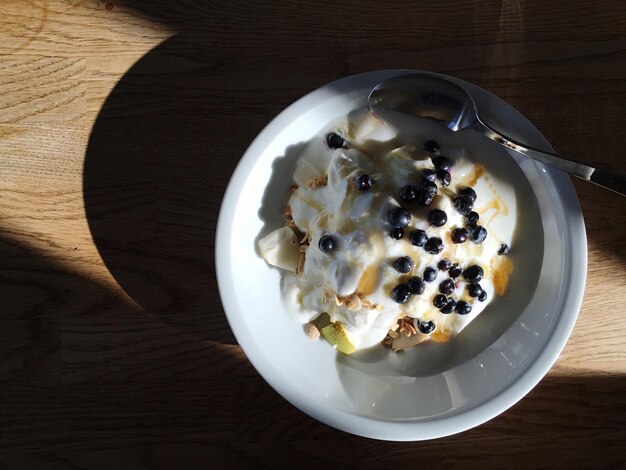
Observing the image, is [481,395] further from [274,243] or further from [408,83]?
[408,83]

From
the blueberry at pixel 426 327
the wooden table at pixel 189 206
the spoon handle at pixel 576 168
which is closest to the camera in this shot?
the spoon handle at pixel 576 168

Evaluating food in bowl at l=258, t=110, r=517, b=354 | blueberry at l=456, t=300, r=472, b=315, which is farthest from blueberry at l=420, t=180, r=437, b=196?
blueberry at l=456, t=300, r=472, b=315

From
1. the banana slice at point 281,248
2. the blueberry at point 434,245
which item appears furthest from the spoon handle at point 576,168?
the banana slice at point 281,248

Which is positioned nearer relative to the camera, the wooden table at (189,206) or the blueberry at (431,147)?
the blueberry at (431,147)

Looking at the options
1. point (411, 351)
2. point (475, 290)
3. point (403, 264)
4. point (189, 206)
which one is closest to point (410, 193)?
point (403, 264)

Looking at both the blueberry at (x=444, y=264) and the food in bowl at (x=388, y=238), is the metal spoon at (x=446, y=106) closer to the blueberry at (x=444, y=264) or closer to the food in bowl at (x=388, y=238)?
the food in bowl at (x=388, y=238)
